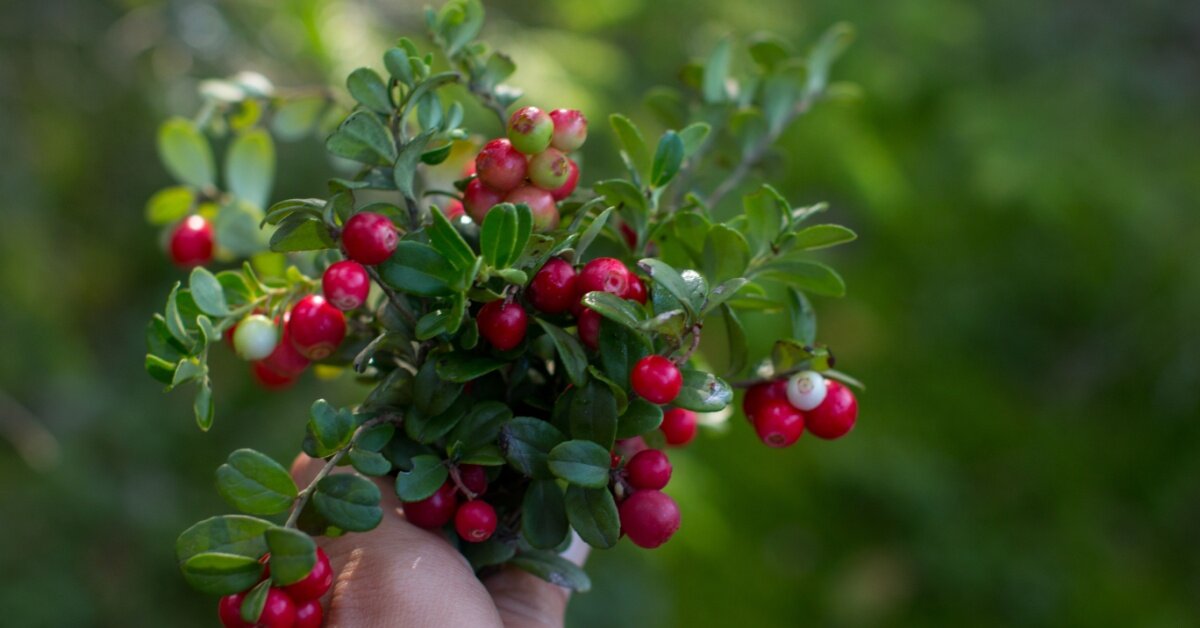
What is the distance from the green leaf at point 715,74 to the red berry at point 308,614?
577 mm

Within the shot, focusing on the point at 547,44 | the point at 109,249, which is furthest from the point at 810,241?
the point at 109,249

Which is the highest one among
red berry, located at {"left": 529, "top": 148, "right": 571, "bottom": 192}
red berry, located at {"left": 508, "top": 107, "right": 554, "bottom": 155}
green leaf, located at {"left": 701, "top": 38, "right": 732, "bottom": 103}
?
green leaf, located at {"left": 701, "top": 38, "right": 732, "bottom": 103}

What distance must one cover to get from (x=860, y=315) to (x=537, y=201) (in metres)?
2.95

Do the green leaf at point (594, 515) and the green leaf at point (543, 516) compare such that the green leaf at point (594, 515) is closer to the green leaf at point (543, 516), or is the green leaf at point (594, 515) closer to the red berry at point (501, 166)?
the green leaf at point (543, 516)

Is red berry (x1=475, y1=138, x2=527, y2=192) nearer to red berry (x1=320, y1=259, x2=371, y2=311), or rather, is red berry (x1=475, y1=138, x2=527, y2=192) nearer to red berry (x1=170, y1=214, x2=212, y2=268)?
red berry (x1=320, y1=259, x2=371, y2=311)

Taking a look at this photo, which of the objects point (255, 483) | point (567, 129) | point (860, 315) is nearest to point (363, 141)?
point (567, 129)

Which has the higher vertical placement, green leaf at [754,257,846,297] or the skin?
green leaf at [754,257,846,297]

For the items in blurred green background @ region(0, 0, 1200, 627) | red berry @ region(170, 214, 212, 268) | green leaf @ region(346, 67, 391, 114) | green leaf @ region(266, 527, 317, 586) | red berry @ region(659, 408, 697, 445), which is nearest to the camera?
green leaf @ region(266, 527, 317, 586)

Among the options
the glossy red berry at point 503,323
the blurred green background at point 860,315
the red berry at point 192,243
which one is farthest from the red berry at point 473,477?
the blurred green background at point 860,315

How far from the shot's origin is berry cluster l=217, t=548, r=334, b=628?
66 cm

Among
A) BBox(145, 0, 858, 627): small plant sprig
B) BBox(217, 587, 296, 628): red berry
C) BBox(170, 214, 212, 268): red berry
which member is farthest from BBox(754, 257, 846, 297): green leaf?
BBox(170, 214, 212, 268): red berry

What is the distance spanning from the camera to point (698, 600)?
2969 mm

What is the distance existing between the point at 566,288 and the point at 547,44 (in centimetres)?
161

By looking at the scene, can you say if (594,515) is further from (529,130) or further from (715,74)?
(715,74)
